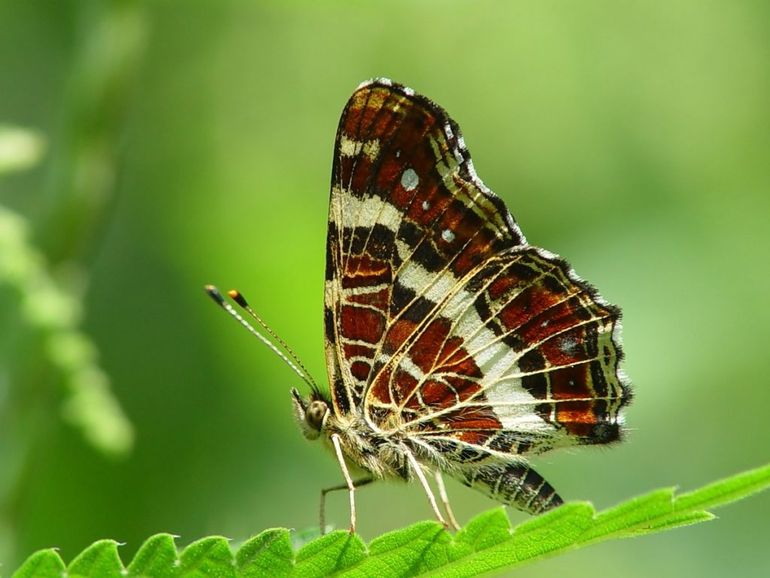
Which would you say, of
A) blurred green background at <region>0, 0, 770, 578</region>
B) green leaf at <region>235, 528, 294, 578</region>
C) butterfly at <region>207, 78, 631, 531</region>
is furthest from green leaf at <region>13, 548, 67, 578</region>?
blurred green background at <region>0, 0, 770, 578</region>

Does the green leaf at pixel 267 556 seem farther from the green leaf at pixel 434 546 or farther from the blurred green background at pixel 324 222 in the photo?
the blurred green background at pixel 324 222

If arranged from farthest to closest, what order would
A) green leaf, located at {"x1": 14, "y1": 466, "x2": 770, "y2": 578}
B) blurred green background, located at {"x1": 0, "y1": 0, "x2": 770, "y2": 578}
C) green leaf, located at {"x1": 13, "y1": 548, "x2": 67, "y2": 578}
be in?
blurred green background, located at {"x1": 0, "y1": 0, "x2": 770, "y2": 578} → green leaf, located at {"x1": 14, "y1": 466, "x2": 770, "y2": 578} → green leaf, located at {"x1": 13, "y1": 548, "x2": 67, "y2": 578}

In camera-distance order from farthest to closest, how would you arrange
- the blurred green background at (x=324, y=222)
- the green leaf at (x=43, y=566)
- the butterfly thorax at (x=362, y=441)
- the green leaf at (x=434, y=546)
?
the blurred green background at (x=324, y=222)
the butterfly thorax at (x=362, y=441)
the green leaf at (x=434, y=546)
the green leaf at (x=43, y=566)

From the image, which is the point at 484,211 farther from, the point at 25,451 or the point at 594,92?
the point at 594,92

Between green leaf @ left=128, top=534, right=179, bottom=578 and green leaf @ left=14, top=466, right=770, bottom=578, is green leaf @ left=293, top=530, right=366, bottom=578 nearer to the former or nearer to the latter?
green leaf @ left=14, top=466, right=770, bottom=578

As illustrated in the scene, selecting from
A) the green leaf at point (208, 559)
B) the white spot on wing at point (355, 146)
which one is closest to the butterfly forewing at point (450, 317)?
the white spot on wing at point (355, 146)

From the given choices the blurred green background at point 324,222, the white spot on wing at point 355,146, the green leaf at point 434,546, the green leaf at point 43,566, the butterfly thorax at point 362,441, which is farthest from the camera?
the blurred green background at point 324,222

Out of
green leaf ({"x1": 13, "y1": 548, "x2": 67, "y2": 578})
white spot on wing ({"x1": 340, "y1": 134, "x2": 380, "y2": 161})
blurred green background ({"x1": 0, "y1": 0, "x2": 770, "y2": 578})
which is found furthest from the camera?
blurred green background ({"x1": 0, "y1": 0, "x2": 770, "y2": 578})
